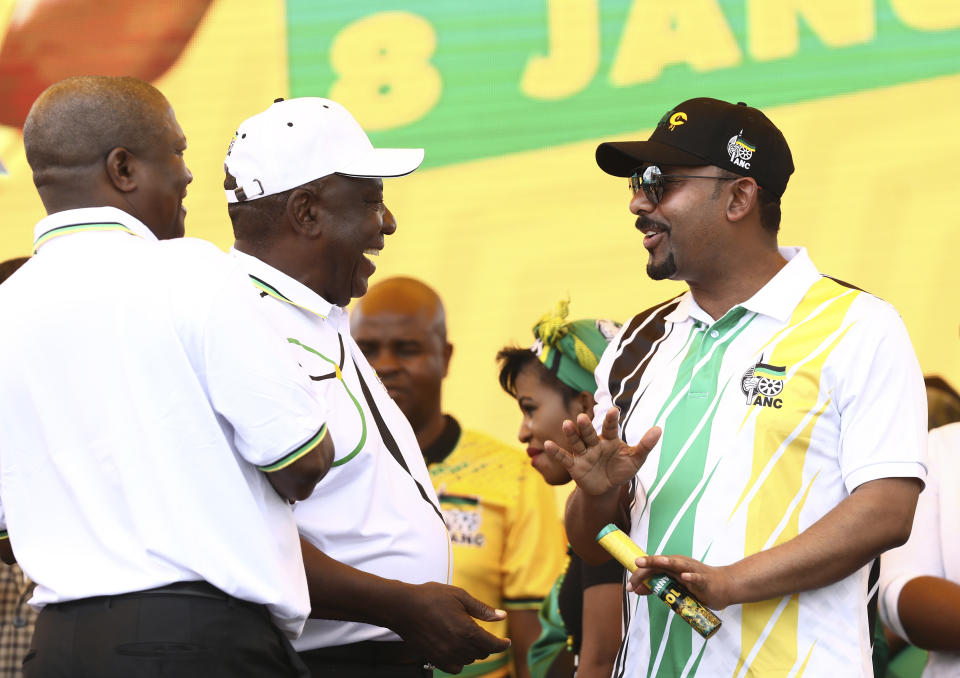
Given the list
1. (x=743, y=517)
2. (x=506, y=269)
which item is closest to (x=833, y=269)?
(x=506, y=269)

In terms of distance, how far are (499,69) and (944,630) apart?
2551 millimetres

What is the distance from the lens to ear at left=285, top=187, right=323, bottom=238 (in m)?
2.51

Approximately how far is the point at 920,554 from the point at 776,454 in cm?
76

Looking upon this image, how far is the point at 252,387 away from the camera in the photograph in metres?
1.92

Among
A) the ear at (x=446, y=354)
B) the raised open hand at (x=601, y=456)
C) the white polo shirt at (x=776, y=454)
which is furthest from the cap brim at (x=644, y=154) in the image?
the ear at (x=446, y=354)

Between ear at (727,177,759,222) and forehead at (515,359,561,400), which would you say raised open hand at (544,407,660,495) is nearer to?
ear at (727,177,759,222)

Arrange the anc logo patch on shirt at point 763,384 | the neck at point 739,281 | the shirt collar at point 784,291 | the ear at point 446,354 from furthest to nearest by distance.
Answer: the ear at point 446,354 < the neck at point 739,281 < the shirt collar at point 784,291 < the anc logo patch on shirt at point 763,384

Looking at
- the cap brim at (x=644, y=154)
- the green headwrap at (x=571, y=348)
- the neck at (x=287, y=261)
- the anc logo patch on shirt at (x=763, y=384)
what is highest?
the cap brim at (x=644, y=154)

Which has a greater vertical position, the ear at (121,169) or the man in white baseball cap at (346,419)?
the ear at (121,169)

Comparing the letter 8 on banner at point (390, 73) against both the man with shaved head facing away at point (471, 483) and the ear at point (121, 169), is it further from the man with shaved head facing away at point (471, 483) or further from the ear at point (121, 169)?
the ear at point (121, 169)

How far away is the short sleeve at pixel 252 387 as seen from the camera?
1.92 metres

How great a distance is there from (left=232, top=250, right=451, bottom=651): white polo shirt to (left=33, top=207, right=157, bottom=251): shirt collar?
0.39 m

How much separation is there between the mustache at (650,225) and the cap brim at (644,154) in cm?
13

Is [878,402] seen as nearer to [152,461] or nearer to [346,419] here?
[346,419]
